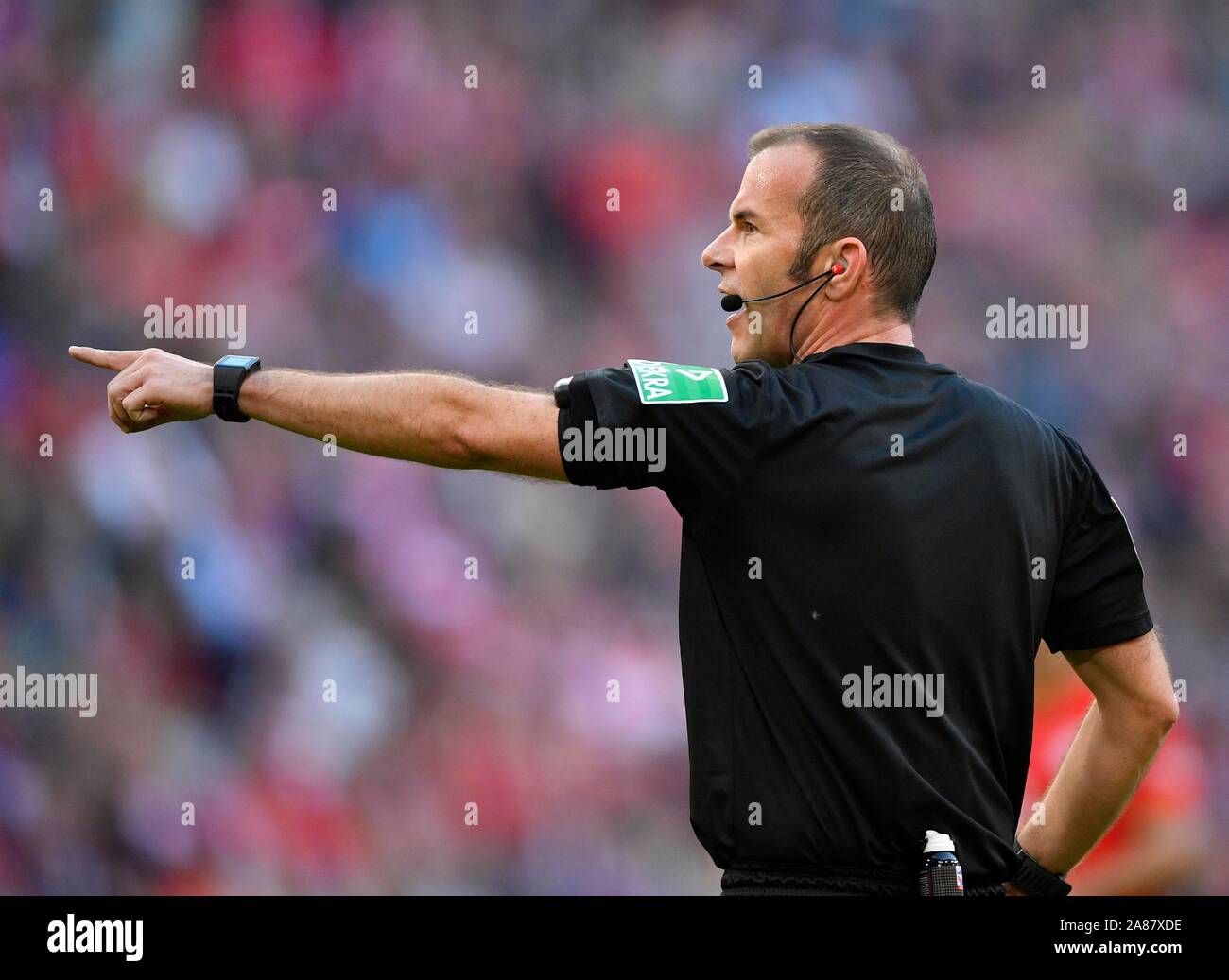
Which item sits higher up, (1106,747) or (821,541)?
(821,541)

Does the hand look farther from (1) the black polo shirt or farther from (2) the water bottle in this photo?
(2) the water bottle

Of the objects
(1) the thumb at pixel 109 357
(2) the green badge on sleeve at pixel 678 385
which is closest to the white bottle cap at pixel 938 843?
(2) the green badge on sleeve at pixel 678 385

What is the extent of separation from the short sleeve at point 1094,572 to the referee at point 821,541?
64 mm

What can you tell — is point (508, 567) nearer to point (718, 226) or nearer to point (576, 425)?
point (718, 226)

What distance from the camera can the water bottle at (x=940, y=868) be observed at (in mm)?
2084

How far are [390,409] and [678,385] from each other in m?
0.42

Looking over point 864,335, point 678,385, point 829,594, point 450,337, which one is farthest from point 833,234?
point 450,337

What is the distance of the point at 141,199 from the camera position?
5.96 m

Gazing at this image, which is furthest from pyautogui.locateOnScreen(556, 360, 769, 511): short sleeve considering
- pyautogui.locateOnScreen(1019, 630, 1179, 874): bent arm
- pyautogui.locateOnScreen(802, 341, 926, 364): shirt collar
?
pyautogui.locateOnScreen(1019, 630, 1179, 874): bent arm

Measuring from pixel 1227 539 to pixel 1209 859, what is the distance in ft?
4.00

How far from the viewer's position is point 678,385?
212 centimetres

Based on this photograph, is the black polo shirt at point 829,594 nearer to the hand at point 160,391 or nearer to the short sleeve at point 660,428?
the short sleeve at point 660,428

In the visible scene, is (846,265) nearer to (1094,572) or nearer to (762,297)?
(762,297)

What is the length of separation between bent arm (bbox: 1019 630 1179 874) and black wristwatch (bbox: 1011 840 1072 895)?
4cm
